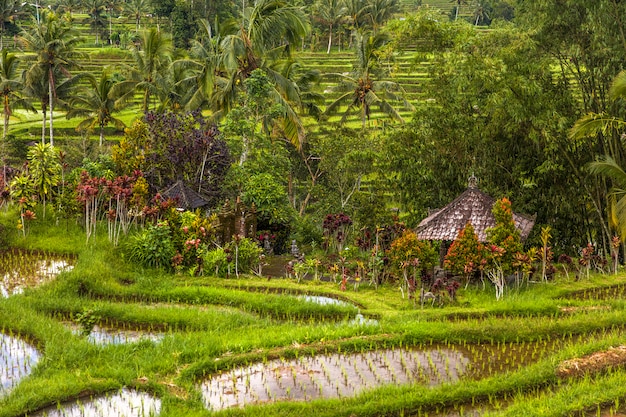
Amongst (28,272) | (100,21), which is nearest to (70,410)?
(28,272)

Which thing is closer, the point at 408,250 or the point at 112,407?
the point at 112,407

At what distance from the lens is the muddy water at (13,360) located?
30.1 ft

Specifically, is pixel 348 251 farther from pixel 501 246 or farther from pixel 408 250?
pixel 501 246

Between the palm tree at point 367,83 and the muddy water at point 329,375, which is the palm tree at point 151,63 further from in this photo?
the muddy water at point 329,375

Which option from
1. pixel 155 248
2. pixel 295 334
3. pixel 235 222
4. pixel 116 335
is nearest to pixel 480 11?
pixel 235 222

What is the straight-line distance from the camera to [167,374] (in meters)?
9.35

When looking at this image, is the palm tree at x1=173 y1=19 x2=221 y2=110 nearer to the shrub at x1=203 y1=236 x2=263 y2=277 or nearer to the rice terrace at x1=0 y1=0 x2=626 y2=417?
the rice terrace at x1=0 y1=0 x2=626 y2=417

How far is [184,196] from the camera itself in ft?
57.7

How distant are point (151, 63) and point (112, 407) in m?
21.1

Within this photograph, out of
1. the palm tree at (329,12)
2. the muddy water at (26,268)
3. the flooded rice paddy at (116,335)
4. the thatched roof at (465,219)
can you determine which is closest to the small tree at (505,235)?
the thatched roof at (465,219)

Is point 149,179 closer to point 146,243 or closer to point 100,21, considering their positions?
point 146,243

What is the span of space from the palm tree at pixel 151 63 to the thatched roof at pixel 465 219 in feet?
49.9

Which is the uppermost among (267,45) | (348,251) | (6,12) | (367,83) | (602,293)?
(6,12)

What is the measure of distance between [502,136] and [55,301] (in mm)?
10572
